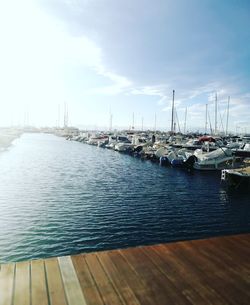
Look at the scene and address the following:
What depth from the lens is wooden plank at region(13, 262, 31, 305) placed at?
5598 mm

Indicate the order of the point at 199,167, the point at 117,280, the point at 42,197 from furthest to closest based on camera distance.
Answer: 1. the point at 199,167
2. the point at 42,197
3. the point at 117,280

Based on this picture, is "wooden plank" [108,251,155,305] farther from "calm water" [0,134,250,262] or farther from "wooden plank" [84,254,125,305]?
"calm water" [0,134,250,262]

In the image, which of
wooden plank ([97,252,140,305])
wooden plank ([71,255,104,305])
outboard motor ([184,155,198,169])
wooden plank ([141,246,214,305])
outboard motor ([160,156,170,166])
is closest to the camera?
wooden plank ([71,255,104,305])

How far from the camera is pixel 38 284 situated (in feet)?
20.5

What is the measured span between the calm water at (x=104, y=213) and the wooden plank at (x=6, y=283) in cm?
777

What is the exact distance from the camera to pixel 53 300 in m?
5.64

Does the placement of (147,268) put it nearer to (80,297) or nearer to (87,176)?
(80,297)

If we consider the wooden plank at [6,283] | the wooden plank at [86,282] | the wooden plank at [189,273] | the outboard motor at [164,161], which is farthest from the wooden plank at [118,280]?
the outboard motor at [164,161]

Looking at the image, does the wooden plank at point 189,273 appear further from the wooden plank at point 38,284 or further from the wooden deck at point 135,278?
the wooden plank at point 38,284

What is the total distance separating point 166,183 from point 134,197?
9290 millimetres

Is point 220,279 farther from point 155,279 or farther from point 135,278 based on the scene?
point 135,278

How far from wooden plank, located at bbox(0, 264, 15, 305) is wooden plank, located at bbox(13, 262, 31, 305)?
11 cm

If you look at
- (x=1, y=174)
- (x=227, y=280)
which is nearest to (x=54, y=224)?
(x=227, y=280)

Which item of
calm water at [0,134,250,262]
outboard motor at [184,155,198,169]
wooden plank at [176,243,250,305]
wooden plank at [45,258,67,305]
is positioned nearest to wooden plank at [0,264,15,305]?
wooden plank at [45,258,67,305]
